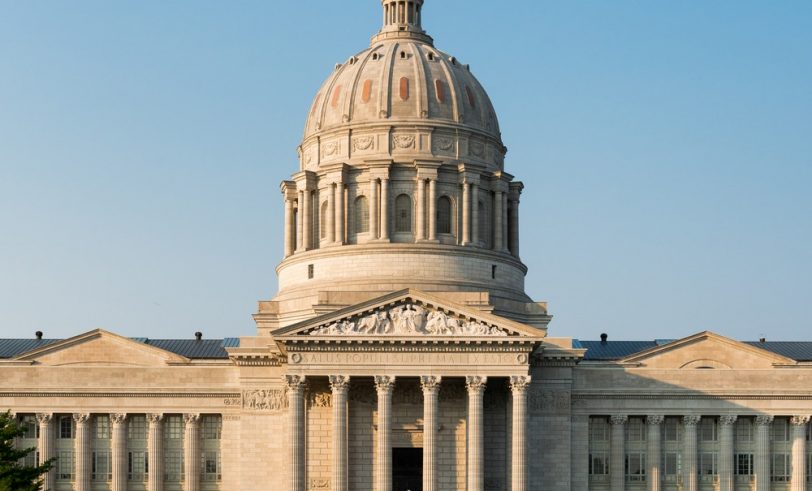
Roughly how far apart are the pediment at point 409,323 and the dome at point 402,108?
19.6 metres

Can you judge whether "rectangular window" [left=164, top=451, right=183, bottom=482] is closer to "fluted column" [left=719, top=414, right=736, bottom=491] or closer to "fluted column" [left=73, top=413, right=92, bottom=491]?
"fluted column" [left=73, top=413, right=92, bottom=491]

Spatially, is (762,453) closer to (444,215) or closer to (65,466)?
(444,215)

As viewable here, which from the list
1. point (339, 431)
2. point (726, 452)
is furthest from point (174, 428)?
point (726, 452)

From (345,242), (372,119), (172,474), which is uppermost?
(372,119)

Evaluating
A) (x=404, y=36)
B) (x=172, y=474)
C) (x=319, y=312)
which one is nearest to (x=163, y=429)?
(x=172, y=474)

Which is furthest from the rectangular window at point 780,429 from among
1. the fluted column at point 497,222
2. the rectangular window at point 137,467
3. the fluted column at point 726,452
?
the rectangular window at point 137,467

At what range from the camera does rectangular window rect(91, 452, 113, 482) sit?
10638 cm

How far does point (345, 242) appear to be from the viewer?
A: 4461 inches

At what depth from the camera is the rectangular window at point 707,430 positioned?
106312mm

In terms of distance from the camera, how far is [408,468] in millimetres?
102625

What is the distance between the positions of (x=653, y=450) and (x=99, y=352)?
3935 cm

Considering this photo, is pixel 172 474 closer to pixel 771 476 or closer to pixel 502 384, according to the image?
pixel 502 384

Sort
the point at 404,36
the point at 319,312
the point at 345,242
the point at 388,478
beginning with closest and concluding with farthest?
the point at 388,478, the point at 319,312, the point at 345,242, the point at 404,36

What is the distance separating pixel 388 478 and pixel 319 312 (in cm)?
1335
